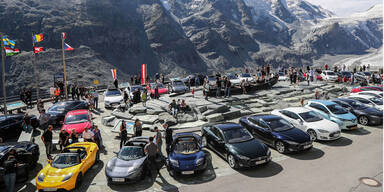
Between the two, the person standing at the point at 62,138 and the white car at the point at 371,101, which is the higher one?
the white car at the point at 371,101

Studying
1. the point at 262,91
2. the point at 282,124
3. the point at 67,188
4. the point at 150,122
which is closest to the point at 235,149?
the point at 282,124

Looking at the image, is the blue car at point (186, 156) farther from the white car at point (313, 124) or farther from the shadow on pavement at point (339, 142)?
the shadow on pavement at point (339, 142)

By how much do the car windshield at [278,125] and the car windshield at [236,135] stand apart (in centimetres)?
183

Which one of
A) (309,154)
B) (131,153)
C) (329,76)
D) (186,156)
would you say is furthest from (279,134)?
(329,76)

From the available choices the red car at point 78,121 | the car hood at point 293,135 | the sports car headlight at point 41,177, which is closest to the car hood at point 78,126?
the red car at point 78,121

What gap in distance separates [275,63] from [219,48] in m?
28.3

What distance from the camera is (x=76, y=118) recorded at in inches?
598

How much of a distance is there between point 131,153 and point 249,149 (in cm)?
498

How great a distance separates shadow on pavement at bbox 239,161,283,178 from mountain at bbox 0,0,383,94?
185 ft

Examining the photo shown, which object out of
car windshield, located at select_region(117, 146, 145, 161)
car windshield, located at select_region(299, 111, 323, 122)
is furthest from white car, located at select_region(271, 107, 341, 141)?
car windshield, located at select_region(117, 146, 145, 161)

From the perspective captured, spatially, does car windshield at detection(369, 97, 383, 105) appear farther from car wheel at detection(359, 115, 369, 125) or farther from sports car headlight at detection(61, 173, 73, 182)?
sports car headlight at detection(61, 173, 73, 182)

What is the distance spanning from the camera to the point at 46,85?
5331cm

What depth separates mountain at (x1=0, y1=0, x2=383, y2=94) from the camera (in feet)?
213

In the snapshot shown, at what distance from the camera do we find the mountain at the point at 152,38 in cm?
6494
